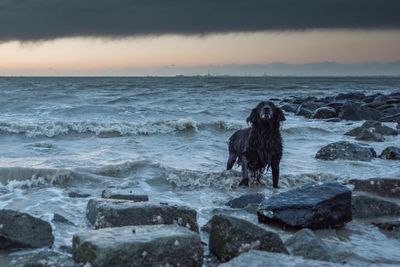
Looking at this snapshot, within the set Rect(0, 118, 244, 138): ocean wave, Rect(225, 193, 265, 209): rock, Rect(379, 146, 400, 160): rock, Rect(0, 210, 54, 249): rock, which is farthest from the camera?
Rect(0, 118, 244, 138): ocean wave

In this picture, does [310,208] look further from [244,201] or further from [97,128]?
[97,128]

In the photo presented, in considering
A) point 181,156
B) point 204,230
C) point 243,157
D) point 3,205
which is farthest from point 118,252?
point 181,156

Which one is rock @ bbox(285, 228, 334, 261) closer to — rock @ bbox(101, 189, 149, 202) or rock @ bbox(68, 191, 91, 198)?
rock @ bbox(101, 189, 149, 202)

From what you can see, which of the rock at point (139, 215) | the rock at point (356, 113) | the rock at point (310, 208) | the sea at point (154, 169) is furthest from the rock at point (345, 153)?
the rock at point (356, 113)

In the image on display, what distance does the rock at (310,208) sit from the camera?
6.11 metres

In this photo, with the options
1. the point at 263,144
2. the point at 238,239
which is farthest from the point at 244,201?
the point at 238,239

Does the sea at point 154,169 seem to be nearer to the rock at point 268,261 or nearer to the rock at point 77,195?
the rock at point 77,195

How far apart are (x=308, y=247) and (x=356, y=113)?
726 inches

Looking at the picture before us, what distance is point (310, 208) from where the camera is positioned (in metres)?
6.12

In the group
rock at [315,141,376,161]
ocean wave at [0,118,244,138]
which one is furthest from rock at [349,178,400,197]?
ocean wave at [0,118,244,138]

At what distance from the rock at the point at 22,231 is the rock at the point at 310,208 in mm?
2589

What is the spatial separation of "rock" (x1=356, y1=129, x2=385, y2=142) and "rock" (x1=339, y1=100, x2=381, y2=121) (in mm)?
6659

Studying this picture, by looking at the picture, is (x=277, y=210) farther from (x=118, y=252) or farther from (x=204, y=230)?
(x=118, y=252)

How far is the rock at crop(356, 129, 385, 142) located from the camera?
1499 cm
